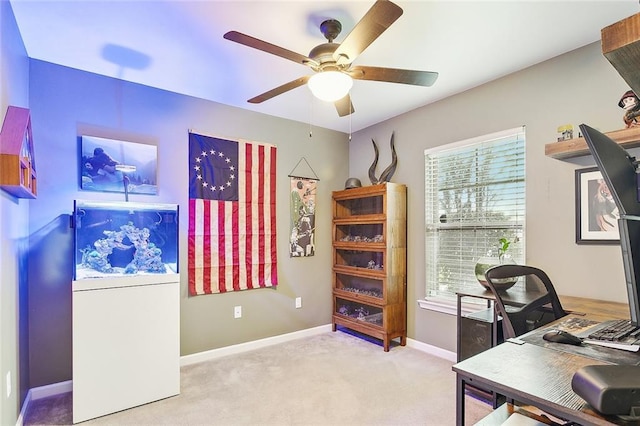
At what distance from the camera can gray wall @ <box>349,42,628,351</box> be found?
2314 mm

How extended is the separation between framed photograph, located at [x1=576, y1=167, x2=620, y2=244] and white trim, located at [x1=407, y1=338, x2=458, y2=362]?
1508 millimetres

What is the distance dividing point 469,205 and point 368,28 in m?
2.15

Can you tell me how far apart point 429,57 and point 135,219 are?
2595mm

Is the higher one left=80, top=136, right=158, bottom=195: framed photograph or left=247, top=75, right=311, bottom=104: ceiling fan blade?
left=247, top=75, right=311, bottom=104: ceiling fan blade

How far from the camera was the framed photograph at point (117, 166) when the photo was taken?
A: 2775 mm

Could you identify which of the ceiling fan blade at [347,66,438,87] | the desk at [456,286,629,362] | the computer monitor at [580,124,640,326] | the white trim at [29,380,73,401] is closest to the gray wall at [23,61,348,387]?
the white trim at [29,380,73,401]

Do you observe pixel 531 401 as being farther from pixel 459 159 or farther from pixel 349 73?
pixel 459 159

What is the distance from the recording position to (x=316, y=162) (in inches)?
166

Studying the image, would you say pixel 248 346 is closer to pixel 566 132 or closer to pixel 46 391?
pixel 46 391

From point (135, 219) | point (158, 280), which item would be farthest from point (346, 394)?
point (135, 219)

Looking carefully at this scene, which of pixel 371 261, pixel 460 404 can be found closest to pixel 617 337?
pixel 460 404

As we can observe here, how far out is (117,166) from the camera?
2.89 m

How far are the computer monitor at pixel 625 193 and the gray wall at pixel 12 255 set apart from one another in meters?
2.49

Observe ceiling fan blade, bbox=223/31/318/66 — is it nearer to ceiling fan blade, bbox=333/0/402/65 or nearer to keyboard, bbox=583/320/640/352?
ceiling fan blade, bbox=333/0/402/65
